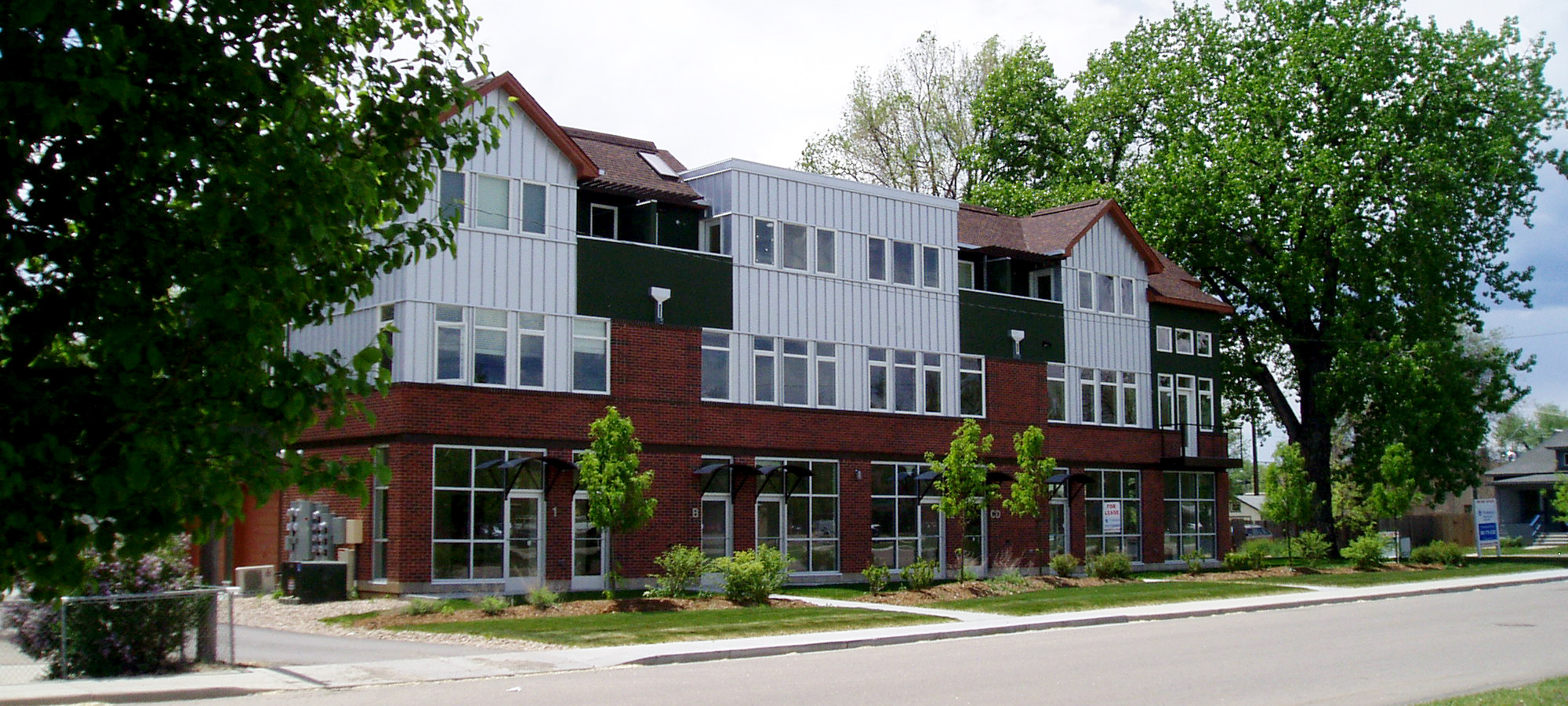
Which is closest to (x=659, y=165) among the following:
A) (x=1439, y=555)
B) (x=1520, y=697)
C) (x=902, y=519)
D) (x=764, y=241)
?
(x=764, y=241)

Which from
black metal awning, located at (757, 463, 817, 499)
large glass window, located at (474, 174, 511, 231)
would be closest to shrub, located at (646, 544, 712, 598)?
black metal awning, located at (757, 463, 817, 499)

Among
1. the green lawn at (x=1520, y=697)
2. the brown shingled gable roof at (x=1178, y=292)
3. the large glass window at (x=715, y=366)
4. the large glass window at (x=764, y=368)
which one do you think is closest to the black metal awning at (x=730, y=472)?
the large glass window at (x=715, y=366)

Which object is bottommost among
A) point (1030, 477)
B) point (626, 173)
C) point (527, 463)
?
point (1030, 477)

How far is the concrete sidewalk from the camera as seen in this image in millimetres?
14438

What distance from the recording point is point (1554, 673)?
16.0m

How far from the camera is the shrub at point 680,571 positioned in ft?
90.1

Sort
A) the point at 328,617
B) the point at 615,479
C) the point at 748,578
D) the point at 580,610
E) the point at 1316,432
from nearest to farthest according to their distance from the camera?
the point at 328,617 → the point at 580,610 → the point at 615,479 → the point at 748,578 → the point at 1316,432

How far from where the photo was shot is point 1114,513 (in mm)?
41125

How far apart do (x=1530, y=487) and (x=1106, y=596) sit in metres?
60.1

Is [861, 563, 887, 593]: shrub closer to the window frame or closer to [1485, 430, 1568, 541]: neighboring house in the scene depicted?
the window frame

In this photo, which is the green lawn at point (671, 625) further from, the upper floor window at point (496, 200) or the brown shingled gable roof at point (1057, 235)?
the brown shingled gable roof at point (1057, 235)

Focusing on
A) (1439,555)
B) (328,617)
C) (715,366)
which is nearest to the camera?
(328,617)

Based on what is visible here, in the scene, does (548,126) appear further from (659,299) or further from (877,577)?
(877,577)

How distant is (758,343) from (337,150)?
26.2 meters
